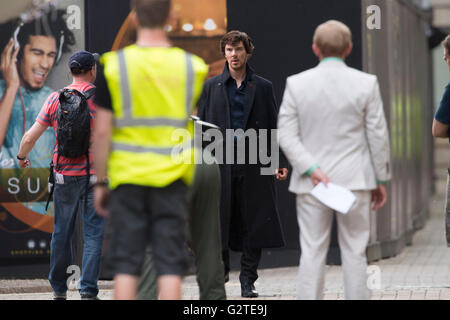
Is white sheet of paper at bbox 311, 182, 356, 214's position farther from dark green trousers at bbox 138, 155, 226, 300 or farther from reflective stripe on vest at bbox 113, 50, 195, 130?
reflective stripe on vest at bbox 113, 50, 195, 130

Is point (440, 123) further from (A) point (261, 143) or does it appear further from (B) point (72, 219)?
(B) point (72, 219)

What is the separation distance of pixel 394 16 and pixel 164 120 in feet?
22.2

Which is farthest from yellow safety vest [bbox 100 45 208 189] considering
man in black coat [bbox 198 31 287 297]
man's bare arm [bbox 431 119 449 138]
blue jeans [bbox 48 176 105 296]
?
man in black coat [bbox 198 31 287 297]

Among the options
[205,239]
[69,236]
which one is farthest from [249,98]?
[205,239]

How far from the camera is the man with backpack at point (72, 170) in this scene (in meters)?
7.07

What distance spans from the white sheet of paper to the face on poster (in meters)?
4.01

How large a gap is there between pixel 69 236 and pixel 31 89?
2239 mm

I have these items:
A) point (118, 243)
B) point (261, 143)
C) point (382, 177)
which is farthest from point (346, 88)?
point (261, 143)

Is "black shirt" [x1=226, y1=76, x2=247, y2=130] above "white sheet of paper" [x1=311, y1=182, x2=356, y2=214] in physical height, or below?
above

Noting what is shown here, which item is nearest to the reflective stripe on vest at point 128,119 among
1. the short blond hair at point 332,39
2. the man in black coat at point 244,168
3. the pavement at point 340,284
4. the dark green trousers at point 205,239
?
the dark green trousers at point 205,239

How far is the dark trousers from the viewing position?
25.3 ft

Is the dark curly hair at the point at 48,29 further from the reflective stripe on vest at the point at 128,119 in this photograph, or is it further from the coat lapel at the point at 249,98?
the reflective stripe on vest at the point at 128,119

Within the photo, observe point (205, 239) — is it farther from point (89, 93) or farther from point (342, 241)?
point (89, 93)

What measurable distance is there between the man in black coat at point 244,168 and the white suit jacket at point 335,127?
1969 millimetres
